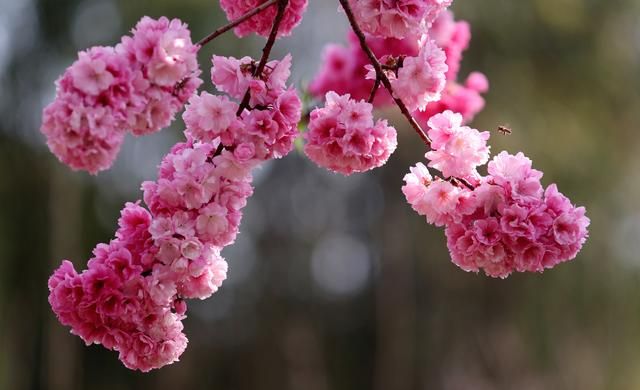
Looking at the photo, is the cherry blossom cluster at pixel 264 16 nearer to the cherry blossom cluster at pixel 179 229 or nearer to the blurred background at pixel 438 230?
the cherry blossom cluster at pixel 179 229

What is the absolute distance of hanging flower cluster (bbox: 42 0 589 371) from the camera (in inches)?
51.3

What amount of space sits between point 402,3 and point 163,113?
0.41 m

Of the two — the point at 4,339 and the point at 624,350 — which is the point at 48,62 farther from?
the point at 624,350

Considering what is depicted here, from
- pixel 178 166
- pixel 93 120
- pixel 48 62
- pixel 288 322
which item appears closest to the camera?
pixel 93 120

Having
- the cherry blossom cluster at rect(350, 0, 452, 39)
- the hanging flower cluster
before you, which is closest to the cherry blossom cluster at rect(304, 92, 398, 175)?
the hanging flower cluster

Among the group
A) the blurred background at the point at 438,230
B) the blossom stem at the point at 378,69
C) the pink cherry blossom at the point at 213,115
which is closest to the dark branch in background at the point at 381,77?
the blossom stem at the point at 378,69

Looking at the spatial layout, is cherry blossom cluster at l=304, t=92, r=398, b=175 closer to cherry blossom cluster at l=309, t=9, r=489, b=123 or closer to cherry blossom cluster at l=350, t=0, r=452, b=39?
cherry blossom cluster at l=350, t=0, r=452, b=39

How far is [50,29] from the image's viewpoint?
7.61 meters

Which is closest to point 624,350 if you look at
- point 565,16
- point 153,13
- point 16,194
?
point 565,16

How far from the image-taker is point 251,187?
1.34m

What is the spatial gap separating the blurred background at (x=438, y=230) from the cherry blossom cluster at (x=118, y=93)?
456cm

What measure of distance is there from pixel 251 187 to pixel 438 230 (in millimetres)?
6830

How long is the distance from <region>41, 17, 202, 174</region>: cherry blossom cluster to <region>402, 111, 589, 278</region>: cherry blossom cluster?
403mm

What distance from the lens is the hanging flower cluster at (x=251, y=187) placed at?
1.30 m
